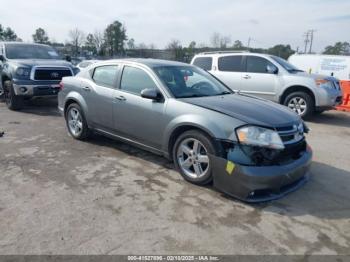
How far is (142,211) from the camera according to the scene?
3.54 meters

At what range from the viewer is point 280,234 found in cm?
319

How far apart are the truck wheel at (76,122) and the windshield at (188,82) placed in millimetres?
1890

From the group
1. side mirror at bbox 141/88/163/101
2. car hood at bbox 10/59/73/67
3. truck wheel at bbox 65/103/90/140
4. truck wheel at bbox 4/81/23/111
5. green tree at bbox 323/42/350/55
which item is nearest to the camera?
side mirror at bbox 141/88/163/101

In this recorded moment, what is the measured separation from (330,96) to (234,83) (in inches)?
105

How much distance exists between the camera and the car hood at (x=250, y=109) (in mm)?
3855

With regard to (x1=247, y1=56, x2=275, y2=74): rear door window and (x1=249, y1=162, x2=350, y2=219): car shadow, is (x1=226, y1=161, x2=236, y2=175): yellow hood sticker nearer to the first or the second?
(x1=249, y1=162, x2=350, y2=219): car shadow

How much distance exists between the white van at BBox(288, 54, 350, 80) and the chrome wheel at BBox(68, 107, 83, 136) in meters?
17.2

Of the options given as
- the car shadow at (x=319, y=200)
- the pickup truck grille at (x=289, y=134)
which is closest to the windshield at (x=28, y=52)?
the pickup truck grille at (x=289, y=134)

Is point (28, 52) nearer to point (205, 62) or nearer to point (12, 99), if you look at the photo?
point (12, 99)

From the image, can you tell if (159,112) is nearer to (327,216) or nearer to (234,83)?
(327,216)

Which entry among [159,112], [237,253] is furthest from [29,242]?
[159,112]

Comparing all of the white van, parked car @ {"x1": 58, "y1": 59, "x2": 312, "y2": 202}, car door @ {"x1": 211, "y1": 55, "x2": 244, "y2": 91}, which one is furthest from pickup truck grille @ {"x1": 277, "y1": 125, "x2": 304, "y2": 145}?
the white van

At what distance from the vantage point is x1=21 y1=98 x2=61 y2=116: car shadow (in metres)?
9.09

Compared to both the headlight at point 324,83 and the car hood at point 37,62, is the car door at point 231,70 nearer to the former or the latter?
the headlight at point 324,83
